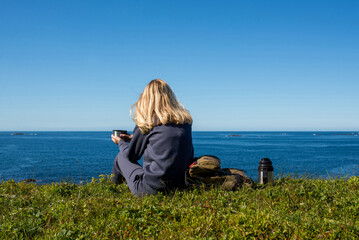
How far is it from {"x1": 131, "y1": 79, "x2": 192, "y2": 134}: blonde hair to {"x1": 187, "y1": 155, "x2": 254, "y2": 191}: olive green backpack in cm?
84

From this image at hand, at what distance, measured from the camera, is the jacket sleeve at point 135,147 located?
5.71m

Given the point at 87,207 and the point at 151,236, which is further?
the point at 87,207

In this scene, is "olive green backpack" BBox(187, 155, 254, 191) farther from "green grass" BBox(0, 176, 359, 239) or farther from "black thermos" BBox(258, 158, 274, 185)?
"black thermos" BBox(258, 158, 274, 185)

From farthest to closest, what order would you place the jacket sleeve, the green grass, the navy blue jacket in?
the jacket sleeve < the navy blue jacket < the green grass

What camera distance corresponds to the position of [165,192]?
5664 mm

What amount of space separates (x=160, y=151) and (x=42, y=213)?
213cm

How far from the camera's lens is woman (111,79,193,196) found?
17.8ft

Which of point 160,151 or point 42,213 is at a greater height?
point 160,151

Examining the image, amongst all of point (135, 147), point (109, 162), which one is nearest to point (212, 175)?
point (135, 147)

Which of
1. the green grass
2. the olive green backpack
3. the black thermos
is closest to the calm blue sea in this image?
the black thermos

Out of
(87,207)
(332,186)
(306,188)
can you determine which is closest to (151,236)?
(87,207)

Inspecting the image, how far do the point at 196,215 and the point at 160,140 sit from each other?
5.21 feet

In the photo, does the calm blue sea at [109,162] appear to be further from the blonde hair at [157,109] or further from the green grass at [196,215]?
the blonde hair at [157,109]

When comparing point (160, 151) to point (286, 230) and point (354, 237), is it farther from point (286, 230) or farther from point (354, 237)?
point (354, 237)
